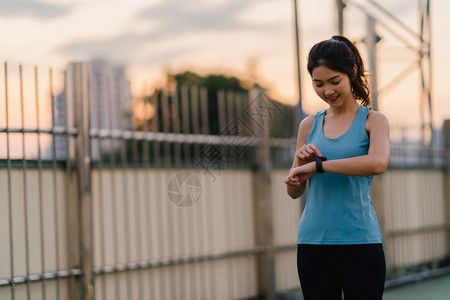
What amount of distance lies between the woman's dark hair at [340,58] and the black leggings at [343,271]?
622mm

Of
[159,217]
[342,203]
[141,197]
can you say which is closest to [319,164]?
[342,203]

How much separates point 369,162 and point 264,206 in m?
4.40

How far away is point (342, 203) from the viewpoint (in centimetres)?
244

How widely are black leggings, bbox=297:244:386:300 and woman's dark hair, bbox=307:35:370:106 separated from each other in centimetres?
62

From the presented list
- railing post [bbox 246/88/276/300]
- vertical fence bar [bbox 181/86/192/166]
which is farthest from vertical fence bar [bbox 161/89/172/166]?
railing post [bbox 246/88/276/300]

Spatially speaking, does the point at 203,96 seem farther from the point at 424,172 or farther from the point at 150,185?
the point at 424,172

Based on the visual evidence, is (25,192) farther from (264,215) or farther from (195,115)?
(264,215)

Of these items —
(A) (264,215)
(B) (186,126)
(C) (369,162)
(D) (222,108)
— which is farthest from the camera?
(A) (264,215)

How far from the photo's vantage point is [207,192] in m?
6.12

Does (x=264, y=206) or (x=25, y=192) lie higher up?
(x=25, y=192)

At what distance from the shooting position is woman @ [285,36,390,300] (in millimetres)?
2391

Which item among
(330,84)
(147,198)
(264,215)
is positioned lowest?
(264,215)

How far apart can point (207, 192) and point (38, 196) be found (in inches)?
75.7

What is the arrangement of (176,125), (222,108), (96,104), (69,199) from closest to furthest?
(69,199) < (96,104) < (176,125) < (222,108)
